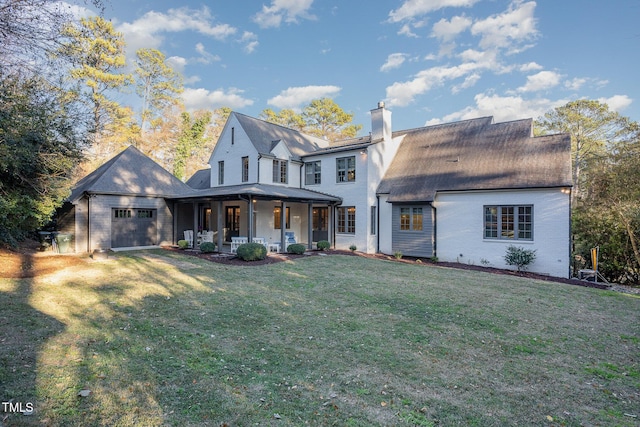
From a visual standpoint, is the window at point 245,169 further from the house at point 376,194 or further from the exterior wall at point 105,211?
the exterior wall at point 105,211

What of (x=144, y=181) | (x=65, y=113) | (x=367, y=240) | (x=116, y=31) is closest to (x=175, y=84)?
(x=116, y=31)

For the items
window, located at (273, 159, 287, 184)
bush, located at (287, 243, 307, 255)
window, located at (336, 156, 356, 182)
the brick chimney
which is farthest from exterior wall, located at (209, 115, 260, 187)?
the brick chimney

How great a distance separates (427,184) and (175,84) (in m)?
27.9

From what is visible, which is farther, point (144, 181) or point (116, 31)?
point (116, 31)

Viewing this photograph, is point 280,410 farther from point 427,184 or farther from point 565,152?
point 565,152

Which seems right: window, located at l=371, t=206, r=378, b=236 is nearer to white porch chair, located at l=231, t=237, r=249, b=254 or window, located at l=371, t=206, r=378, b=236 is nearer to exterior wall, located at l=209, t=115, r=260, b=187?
exterior wall, located at l=209, t=115, r=260, b=187

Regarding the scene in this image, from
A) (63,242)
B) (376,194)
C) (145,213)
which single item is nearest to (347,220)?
(376,194)

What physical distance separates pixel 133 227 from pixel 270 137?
930 centimetres

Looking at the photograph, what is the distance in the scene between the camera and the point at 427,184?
1652cm

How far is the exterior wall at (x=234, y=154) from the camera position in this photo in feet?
60.5

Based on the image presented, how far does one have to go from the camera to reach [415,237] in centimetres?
1638

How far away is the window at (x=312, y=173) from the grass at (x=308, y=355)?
1155 centimetres

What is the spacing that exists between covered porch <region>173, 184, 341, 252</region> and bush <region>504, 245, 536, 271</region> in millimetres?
8767

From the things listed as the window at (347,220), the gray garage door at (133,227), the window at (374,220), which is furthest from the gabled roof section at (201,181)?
the window at (374,220)
